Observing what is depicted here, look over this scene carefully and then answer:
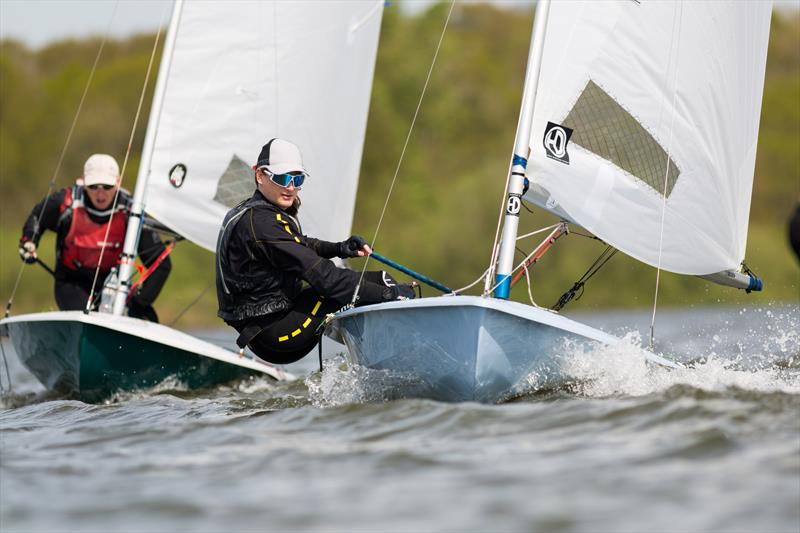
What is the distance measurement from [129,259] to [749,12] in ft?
12.6

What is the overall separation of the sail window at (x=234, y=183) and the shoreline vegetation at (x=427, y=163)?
2.11 ft

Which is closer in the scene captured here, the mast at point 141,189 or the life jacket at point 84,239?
the mast at point 141,189

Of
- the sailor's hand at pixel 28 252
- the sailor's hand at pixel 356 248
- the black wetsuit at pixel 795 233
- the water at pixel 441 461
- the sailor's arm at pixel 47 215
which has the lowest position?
the water at pixel 441 461

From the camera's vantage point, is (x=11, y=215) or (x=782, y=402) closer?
(x=782, y=402)

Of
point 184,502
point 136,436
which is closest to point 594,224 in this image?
point 136,436

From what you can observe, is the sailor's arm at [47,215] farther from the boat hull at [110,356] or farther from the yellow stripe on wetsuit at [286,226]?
the yellow stripe on wetsuit at [286,226]

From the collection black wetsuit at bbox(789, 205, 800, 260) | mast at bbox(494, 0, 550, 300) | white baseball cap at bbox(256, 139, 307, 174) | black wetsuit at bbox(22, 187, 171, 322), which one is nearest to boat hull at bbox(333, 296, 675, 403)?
mast at bbox(494, 0, 550, 300)

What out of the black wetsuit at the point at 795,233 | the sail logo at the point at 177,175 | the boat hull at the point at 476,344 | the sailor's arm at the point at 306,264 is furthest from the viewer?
the sail logo at the point at 177,175

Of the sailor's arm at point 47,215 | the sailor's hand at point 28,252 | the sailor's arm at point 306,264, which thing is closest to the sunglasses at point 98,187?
the sailor's arm at point 47,215

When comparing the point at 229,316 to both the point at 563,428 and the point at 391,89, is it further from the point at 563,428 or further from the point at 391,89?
the point at 391,89

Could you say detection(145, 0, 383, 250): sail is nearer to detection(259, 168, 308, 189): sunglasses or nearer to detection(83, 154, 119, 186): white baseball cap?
detection(83, 154, 119, 186): white baseball cap

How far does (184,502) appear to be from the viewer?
3.48 m

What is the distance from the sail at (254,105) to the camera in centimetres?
787

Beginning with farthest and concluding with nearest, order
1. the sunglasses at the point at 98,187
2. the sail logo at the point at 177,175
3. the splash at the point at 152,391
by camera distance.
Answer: the sail logo at the point at 177,175 → the sunglasses at the point at 98,187 → the splash at the point at 152,391
